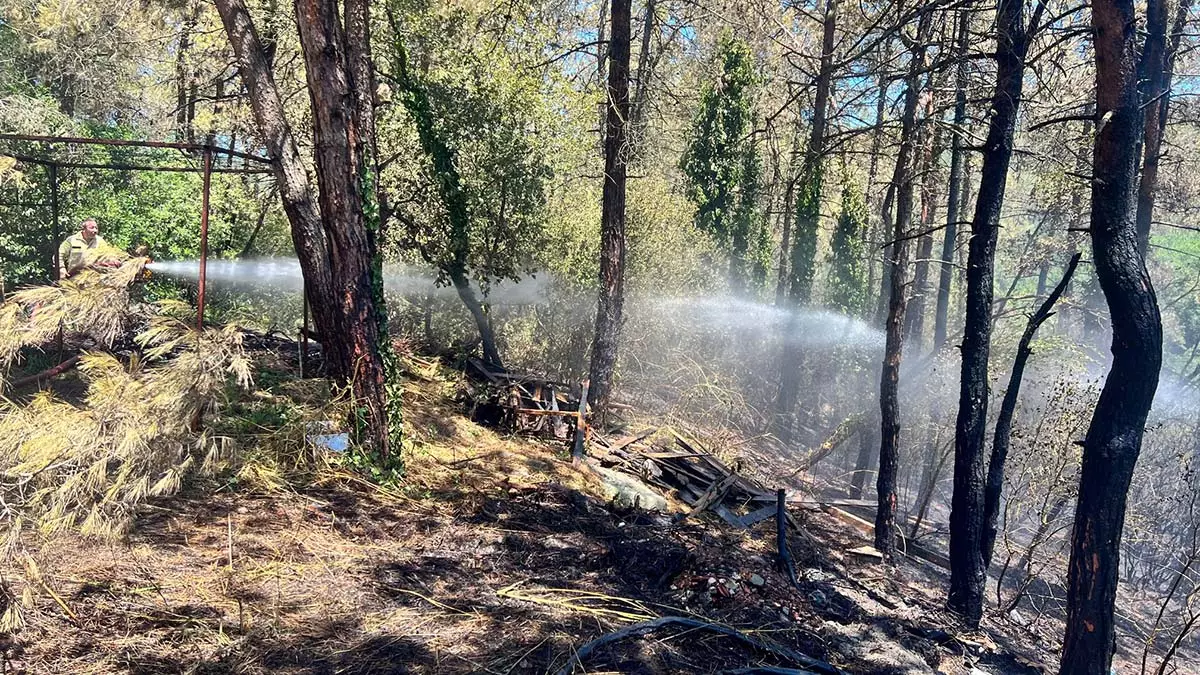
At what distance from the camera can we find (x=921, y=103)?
1002cm

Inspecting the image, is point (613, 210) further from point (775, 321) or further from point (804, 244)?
point (804, 244)

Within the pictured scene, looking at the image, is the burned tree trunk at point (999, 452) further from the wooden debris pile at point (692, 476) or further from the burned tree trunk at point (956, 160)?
the wooden debris pile at point (692, 476)

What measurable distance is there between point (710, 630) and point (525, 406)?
21.3 ft

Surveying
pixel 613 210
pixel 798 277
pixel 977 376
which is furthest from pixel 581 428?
pixel 798 277

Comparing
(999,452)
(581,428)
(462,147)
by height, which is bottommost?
(581,428)

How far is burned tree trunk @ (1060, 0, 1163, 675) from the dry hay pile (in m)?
6.54

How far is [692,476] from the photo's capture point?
1002cm

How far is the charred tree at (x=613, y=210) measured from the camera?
33.8 feet

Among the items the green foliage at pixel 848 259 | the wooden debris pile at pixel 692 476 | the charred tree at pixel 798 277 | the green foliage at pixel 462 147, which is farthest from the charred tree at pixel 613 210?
the green foliage at pixel 848 259

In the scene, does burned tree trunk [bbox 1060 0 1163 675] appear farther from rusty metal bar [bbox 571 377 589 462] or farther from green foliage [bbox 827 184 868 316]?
green foliage [bbox 827 184 868 316]

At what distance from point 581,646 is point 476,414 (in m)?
6.61

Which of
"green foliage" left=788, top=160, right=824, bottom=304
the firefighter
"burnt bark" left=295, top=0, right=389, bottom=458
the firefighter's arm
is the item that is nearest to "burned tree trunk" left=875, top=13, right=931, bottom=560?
"burnt bark" left=295, top=0, right=389, bottom=458

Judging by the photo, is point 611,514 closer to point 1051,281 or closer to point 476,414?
point 476,414

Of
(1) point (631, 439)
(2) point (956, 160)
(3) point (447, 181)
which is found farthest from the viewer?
(2) point (956, 160)
